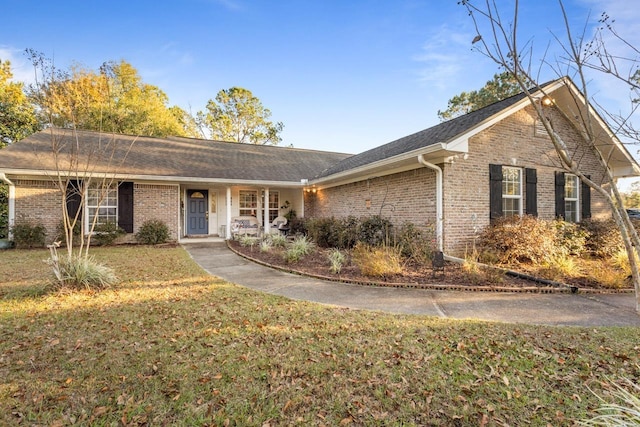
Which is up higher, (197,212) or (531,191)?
(531,191)

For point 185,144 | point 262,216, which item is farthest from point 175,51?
point 262,216

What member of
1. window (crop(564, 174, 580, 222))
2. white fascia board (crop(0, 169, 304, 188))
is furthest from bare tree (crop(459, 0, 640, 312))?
white fascia board (crop(0, 169, 304, 188))

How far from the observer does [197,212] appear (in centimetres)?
1415

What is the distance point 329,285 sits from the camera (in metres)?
6.00

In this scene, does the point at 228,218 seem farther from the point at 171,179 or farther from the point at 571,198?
the point at 571,198

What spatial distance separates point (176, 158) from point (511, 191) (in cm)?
1366

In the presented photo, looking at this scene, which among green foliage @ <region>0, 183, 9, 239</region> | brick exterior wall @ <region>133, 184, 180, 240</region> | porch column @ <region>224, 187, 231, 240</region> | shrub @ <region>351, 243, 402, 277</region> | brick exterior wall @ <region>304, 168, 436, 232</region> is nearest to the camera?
shrub @ <region>351, 243, 402, 277</region>

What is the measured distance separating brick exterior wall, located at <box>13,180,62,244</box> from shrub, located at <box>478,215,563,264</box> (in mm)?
14365

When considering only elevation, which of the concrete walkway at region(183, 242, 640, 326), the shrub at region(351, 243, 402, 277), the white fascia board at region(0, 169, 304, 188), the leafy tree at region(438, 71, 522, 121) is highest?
the leafy tree at region(438, 71, 522, 121)

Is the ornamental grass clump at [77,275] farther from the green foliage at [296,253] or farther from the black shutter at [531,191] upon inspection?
the black shutter at [531,191]

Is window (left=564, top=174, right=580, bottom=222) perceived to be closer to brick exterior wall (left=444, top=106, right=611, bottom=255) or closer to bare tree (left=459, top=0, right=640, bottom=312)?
brick exterior wall (left=444, top=106, right=611, bottom=255)

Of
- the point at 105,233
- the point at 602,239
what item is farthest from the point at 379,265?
the point at 105,233

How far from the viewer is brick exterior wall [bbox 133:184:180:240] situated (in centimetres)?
1191

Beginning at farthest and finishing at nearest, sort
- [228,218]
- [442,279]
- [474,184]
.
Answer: [228,218]
[474,184]
[442,279]
